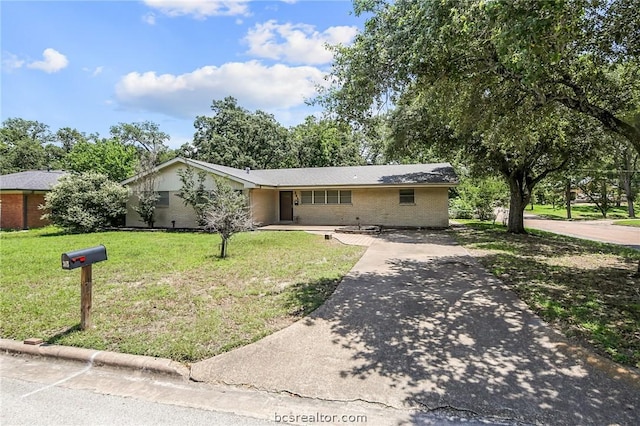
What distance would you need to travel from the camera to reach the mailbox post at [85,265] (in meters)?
3.87

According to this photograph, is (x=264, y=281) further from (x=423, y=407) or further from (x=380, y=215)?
(x=380, y=215)

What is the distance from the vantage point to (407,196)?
17312 millimetres

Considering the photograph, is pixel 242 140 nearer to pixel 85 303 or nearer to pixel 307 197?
pixel 307 197

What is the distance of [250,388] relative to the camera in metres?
3.08

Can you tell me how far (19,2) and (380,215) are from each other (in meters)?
15.1

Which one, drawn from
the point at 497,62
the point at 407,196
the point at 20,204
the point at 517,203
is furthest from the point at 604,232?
the point at 20,204

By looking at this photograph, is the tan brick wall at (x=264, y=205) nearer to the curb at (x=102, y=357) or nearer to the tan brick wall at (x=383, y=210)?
the tan brick wall at (x=383, y=210)

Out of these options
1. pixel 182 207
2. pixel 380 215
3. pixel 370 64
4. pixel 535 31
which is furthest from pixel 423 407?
pixel 182 207

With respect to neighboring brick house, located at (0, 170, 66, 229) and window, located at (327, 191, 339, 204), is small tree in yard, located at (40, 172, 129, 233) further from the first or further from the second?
window, located at (327, 191, 339, 204)

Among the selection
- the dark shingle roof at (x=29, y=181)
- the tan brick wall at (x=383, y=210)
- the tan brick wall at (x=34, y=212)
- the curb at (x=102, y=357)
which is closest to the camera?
the curb at (x=102, y=357)

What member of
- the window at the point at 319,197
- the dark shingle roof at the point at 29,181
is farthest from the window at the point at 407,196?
the dark shingle roof at the point at 29,181

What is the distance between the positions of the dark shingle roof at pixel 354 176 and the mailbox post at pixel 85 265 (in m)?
11.8

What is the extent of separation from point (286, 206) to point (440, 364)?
16.6 metres

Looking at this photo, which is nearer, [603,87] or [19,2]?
[19,2]
